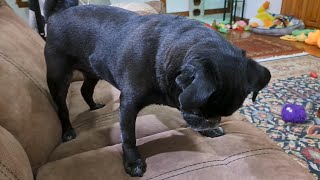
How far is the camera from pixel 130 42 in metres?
1.11

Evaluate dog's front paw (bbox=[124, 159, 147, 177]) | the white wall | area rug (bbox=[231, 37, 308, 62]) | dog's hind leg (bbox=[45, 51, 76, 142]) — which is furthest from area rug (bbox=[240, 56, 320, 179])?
the white wall

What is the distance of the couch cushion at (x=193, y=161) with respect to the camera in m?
0.94

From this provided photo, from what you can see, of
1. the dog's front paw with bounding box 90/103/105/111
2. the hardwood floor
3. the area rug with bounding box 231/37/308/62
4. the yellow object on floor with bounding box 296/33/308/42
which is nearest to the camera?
the dog's front paw with bounding box 90/103/105/111

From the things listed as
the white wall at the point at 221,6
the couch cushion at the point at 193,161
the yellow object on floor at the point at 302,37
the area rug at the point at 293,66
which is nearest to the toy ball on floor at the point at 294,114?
the area rug at the point at 293,66

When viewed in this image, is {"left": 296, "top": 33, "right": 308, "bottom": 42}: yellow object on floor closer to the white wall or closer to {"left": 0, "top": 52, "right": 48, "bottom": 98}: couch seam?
the white wall

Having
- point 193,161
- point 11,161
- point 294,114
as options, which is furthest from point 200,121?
point 294,114

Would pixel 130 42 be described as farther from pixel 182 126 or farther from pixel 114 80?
pixel 182 126

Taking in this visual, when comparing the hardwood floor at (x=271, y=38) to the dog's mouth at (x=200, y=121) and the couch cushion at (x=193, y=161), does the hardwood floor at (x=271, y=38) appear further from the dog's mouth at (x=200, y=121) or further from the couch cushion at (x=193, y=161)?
the dog's mouth at (x=200, y=121)

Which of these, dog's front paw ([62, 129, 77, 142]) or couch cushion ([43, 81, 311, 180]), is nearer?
couch cushion ([43, 81, 311, 180])

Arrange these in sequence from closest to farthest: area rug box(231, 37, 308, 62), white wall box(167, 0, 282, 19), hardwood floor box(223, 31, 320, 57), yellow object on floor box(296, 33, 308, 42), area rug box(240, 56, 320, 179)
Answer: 1. area rug box(240, 56, 320, 179)
2. area rug box(231, 37, 308, 62)
3. hardwood floor box(223, 31, 320, 57)
4. yellow object on floor box(296, 33, 308, 42)
5. white wall box(167, 0, 282, 19)

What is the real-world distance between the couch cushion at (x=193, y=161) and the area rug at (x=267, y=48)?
228 cm

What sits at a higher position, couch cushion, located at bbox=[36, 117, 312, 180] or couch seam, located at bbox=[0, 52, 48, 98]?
couch seam, located at bbox=[0, 52, 48, 98]

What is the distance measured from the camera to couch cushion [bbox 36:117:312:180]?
3.07 feet

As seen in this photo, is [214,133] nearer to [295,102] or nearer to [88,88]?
[88,88]
